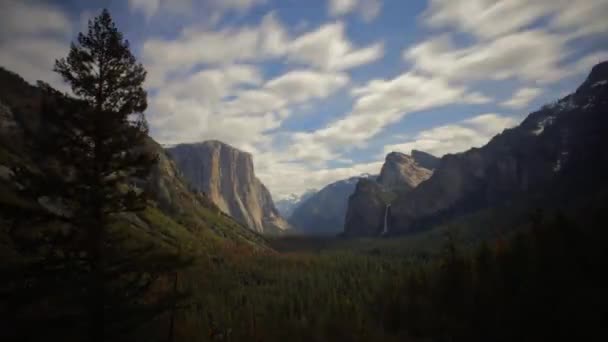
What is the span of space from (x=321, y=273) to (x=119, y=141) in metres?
134

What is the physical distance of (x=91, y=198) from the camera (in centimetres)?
1658

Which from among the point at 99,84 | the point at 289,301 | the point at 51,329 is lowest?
the point at 289,301

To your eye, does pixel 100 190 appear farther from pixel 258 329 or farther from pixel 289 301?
pixel 289 301

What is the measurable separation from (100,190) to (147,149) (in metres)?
3.11

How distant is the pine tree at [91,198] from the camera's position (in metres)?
15.4

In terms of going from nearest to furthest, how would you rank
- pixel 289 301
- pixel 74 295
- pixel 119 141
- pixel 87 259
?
pixel 74 295, pixel 87 259, pixel 119 141, pixel 289 301

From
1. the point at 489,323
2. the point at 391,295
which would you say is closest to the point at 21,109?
the point at 391,295

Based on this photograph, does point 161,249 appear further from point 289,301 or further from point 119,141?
point 289,301

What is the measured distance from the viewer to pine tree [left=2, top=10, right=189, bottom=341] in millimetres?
15398

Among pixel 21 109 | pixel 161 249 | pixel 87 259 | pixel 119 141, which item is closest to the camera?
pixel 87 259

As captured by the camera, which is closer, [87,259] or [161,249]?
[87,259]

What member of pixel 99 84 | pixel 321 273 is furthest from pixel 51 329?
pixel 321 273

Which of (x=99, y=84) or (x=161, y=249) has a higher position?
(x=99, y=84)

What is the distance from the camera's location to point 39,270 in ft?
50.9
